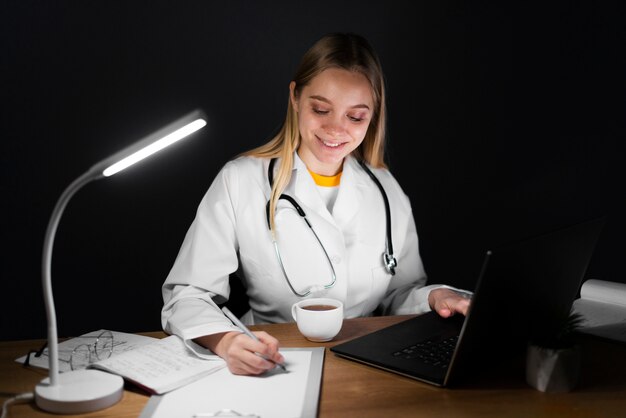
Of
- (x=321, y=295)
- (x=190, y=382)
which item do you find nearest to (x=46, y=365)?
(x=190, y=382)

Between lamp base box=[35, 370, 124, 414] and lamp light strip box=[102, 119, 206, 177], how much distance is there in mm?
363

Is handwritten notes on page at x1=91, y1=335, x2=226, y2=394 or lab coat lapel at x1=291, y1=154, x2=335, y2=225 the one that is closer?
handwritten notes on page at x1=91, y1=335, x2=226, y2=394

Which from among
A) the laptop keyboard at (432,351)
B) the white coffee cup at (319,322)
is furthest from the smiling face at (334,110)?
the laptop keyboard at (432,351)

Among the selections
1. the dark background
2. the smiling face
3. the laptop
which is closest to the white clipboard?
the laptop

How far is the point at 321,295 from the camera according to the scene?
5.66ft

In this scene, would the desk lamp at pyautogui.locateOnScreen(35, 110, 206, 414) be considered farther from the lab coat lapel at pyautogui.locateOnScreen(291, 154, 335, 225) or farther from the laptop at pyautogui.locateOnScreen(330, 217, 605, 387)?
the lab coat lapel at pyautogui.locateOnScreen(291, 154, 335, 225)

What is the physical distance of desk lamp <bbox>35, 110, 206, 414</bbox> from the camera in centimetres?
99

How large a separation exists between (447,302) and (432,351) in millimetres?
240

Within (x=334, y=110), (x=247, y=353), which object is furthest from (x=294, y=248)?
(x=247, y=353)

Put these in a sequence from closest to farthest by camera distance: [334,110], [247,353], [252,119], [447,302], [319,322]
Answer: [247,353] → [319,322] → [447,302] → [334,110] → [252,119]

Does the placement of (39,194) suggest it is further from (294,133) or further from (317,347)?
(317,347)

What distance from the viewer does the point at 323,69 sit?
5.71ft

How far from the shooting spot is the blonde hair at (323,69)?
1.75 m

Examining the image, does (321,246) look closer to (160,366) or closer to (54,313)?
(160,366)
